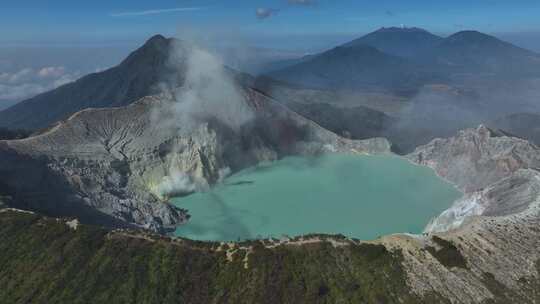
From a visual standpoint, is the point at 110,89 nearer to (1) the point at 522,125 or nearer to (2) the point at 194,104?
(2) the point at 194,104

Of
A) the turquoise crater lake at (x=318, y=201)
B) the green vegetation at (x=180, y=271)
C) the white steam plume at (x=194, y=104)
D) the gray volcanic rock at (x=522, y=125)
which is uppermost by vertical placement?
A: the white steam plume at (x=194, y=104)

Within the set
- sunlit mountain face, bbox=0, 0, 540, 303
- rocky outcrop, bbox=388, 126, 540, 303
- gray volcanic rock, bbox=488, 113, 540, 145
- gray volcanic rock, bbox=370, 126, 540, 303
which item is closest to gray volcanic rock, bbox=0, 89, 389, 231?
sunlit mountain face, bbox=0, 0, 540, 303

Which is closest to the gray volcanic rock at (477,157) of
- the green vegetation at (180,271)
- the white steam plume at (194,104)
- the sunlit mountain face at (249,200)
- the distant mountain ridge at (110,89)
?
the sunlit mountain face at (249,200)

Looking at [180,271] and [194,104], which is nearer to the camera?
[180,271]

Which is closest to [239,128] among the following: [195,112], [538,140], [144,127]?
[195,112]

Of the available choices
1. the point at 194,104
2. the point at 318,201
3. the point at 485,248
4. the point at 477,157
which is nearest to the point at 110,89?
the point at 194,104

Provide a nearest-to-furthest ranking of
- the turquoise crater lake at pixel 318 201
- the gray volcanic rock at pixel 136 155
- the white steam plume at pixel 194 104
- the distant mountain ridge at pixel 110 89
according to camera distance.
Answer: the turquoise crater lake at pixel 318 201 → the gray volcanic rock at pixel 136 155 → the white steam plume at pixel 194 104 → the distant mountain ridge at pixel 110 89

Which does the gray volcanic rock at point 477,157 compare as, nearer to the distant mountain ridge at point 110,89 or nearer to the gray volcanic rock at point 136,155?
the gray volcanic rock at point 136,155
